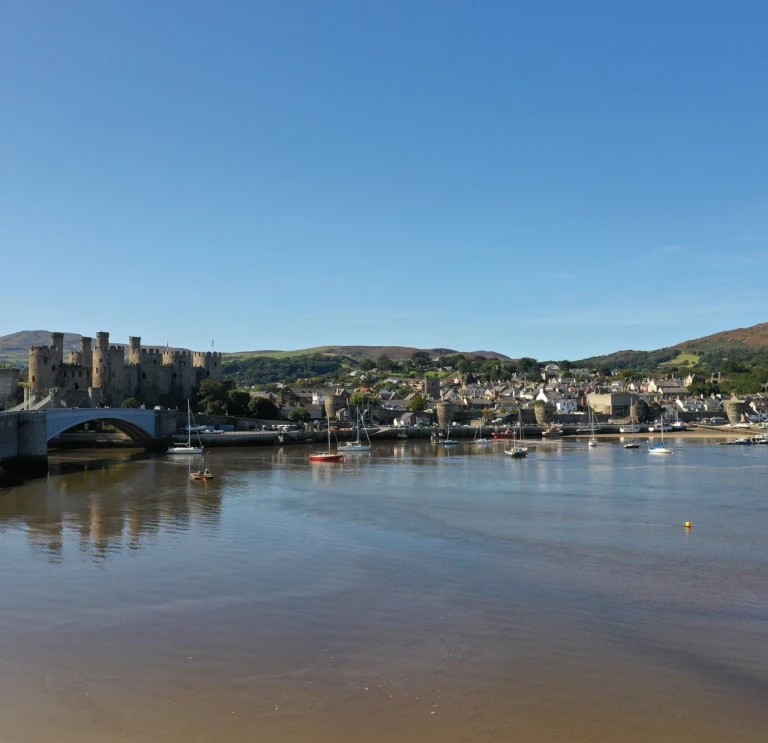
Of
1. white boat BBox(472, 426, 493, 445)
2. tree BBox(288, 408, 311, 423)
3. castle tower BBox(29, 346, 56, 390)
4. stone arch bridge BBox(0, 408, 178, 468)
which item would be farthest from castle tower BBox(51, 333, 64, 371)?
white boat BBox(472, 426, 493, 445)

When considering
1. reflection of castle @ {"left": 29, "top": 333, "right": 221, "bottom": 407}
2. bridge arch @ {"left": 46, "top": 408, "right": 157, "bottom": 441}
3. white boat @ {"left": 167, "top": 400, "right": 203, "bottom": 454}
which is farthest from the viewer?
reflection of castle @ {"left": 29, "top": 333, "right": 221, "bottom": 407}

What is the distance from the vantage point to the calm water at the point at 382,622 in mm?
8547

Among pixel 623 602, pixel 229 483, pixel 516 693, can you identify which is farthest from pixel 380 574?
pixel 229 483

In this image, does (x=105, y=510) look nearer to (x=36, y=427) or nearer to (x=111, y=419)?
(x=36, y=427)

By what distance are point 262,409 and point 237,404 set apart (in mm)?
3217

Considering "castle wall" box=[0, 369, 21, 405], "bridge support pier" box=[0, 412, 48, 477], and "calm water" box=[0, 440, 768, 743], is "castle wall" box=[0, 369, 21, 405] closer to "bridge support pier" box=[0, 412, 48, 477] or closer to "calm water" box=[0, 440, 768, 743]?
"bridge support pier" box=[0, 412, 48, 477]

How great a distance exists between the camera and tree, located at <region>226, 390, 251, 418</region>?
6819 centimetres

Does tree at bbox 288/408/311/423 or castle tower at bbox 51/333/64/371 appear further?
tree at bbox 288/408/311/423

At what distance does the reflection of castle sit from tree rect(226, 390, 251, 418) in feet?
14.5

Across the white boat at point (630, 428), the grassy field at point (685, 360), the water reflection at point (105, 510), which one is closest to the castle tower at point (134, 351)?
the water reflection at point (105, 510)

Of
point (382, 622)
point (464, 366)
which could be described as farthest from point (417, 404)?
point (464, 366)

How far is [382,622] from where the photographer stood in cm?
1191

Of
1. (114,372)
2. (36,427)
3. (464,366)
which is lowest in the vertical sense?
(36,427)

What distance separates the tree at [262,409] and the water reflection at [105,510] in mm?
33729
